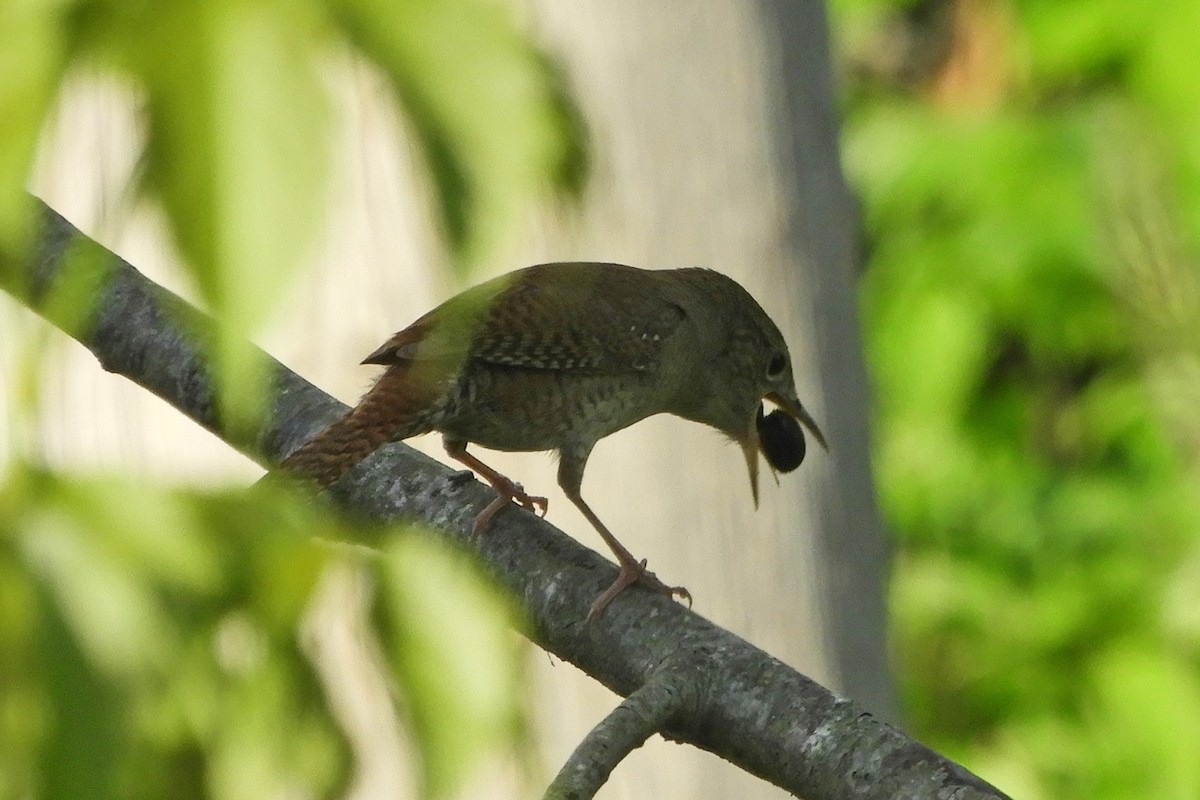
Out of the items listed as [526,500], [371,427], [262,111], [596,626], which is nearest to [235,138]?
[262,111]

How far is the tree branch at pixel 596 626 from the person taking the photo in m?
1.87

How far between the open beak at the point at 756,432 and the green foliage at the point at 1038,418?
0.93 meters

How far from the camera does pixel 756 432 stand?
11.8 ft

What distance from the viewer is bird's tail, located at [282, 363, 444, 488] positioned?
2.25 metres

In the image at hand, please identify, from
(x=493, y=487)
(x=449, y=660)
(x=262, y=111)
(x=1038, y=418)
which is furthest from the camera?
(x=1038, y=418)

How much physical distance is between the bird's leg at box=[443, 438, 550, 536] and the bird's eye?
0.68 m

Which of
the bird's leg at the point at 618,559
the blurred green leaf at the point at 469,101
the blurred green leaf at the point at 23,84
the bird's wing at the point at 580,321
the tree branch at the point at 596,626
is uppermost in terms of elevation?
the bird's wing at the point at 580,321

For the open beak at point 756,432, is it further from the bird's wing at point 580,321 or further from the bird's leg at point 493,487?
the bird's leg at point 493,487

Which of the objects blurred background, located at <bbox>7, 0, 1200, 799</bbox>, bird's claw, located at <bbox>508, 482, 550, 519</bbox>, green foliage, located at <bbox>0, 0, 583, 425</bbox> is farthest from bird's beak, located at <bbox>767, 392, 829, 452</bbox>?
green foliage, located at <bbox>0, 0, 583, 425</bbox>

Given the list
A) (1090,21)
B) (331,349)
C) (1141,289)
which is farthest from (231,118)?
(1090,21)

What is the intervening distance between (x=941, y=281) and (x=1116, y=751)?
152 cm

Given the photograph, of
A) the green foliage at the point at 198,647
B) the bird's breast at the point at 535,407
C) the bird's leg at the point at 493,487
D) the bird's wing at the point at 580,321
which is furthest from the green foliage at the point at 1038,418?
the green foliage at the point at 198,647

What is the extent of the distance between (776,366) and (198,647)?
283 cm

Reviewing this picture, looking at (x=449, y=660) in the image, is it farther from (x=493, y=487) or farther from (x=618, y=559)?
(x=618, y=559)
